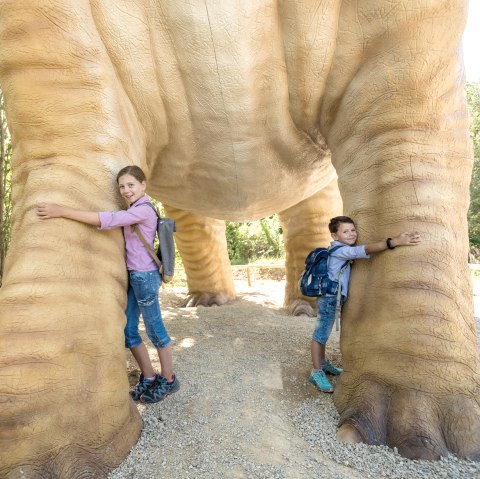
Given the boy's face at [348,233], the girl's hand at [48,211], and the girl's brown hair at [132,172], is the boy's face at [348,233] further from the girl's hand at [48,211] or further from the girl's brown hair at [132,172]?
the girl's hand at [48,211]

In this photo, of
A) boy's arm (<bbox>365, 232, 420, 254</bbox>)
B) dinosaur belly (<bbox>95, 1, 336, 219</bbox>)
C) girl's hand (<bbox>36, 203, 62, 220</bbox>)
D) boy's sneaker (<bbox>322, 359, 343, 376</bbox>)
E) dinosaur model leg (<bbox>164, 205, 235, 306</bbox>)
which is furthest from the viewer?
dinosaur model leg (<bbox>164, 205, 235, 306</bbox>)

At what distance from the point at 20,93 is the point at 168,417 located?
1407 mm

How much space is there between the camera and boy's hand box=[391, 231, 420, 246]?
1.80 metres

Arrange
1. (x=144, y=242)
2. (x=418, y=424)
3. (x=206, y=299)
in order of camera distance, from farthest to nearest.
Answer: (x=206, y=299) < (x=144, y=242) < (x=418, y=424)

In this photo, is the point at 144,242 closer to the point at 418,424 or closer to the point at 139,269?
the point at 139,269

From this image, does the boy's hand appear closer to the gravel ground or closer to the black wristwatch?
the black wristwatch

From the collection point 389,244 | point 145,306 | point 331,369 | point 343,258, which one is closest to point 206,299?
point 331,369

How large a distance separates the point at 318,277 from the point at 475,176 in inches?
641

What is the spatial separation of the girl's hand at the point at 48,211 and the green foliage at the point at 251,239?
1228 cm

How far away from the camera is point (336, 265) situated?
2.15 m

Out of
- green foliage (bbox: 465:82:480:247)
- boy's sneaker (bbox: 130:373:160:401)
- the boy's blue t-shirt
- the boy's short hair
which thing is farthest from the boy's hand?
green foliage (bbox: 465:82:480:247)

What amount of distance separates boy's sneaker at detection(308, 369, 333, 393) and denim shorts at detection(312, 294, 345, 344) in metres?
0.15

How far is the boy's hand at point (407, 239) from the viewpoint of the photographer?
1.80 metres

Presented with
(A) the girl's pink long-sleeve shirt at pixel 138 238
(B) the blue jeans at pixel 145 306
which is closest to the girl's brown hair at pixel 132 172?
(A) the girl's pink long-sleeve shirt at pixel 138 238
